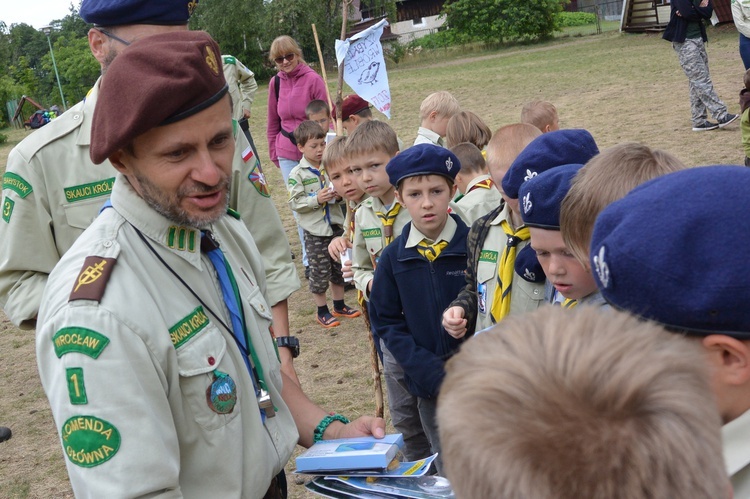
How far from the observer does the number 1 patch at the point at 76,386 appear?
1.60m

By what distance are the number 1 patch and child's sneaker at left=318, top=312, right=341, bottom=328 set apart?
5294mm

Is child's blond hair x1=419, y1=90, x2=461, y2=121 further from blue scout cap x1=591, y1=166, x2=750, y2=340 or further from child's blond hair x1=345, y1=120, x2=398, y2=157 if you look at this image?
blue scout cap x1=591, y1=166, x2=750, y2=340

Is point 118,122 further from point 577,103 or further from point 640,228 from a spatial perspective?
point 577,103

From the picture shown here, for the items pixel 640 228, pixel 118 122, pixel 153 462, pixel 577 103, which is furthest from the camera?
pixel 577 103

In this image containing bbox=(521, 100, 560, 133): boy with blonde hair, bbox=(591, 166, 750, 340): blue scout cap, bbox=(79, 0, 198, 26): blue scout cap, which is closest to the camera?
bbox=(591, 166, 750, 340): blue scout cap

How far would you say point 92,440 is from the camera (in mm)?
1607

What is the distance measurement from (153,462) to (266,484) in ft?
1.33

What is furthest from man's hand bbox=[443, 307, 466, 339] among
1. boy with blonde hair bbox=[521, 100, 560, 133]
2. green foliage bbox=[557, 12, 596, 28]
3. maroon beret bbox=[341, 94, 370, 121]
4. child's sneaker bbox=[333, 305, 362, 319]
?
green foliage bbox=[557, 12, 596, 28]

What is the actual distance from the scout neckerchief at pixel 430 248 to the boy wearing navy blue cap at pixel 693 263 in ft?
7.49

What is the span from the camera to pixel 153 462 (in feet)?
5.33

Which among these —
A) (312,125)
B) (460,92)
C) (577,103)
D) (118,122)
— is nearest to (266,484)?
(118,122)

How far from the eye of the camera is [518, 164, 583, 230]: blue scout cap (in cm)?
247

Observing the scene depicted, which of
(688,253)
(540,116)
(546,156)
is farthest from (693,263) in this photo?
(540,116)

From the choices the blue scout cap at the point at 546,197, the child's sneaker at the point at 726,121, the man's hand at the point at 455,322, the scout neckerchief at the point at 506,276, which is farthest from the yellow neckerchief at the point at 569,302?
the child's sneaker at the point at 726,121
